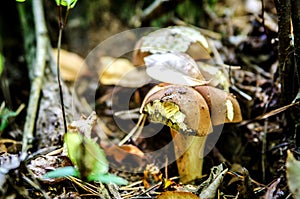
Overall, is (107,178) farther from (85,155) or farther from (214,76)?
(214,76)

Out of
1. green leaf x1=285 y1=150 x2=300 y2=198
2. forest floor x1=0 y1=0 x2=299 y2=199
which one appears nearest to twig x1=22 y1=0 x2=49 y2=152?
forest floor x1=0 y1=0 x2=299 y2=199

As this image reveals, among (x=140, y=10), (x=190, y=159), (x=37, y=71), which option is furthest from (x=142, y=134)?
(x=140, y=10)

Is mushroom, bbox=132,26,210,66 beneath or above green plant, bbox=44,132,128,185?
above

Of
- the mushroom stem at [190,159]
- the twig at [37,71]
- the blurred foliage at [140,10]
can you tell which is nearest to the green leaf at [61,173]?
the twig at [37,71]

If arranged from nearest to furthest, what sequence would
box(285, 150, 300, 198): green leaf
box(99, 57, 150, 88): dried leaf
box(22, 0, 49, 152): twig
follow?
box(285, 150, 300, 198): green leaf, box(22, 0, 49, 152): twig, box(99, 57, 150, 88): dried leaf

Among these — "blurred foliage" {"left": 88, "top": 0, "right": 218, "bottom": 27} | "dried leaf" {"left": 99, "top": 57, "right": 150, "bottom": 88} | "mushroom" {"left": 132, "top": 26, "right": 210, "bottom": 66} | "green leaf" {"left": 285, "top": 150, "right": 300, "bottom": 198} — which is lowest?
"green leaf" {"left": 285, "top": 150, "right": 300, "bottom": 198}

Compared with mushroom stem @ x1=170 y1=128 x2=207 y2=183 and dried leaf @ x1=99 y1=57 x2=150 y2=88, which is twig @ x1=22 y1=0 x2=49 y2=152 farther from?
mushroom stem @ x1=170 y1=128 x2=207 y2=183

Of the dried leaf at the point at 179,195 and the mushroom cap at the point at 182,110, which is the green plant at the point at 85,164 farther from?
the mushroom cap at the point at 182,110
